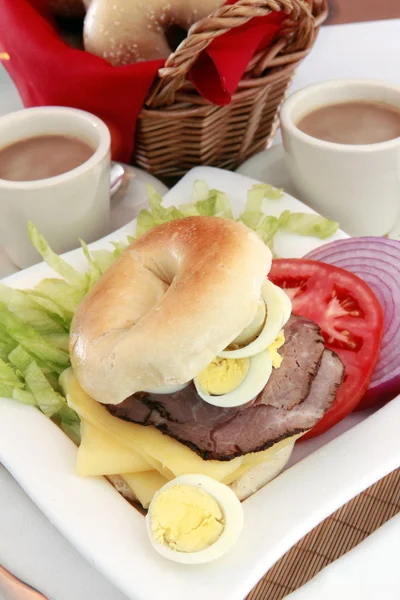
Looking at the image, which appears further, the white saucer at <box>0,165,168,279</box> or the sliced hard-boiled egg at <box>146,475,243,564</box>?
the white saucer at <box>0,165,168,279</box>

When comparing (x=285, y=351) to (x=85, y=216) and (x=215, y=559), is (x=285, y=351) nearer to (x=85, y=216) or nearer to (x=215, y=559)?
(x=215, y=559)

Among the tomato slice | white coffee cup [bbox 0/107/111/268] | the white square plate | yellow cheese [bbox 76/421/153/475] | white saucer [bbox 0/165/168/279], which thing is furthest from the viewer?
white saucer [bbox 0/165/168/279]

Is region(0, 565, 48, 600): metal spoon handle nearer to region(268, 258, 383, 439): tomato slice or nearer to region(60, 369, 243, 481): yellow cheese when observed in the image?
region(60, 369, 243, 481): yellow cheese

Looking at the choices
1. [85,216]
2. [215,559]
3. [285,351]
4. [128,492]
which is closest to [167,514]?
[215,559]

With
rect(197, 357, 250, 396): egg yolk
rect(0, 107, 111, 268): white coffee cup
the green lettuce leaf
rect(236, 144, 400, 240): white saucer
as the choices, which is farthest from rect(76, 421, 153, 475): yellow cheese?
rect(236, 144, 400, 240): white saucer

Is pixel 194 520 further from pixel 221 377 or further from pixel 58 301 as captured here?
pixel 58 301

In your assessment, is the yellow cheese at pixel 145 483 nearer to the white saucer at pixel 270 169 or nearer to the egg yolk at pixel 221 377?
the egg yolk at pixel 221 377
